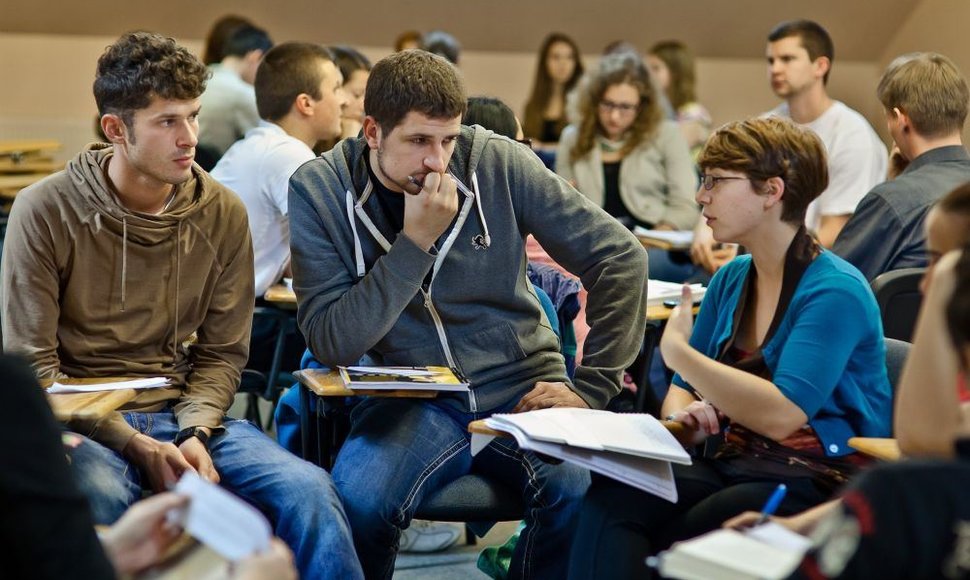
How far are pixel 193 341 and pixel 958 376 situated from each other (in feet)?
5.61

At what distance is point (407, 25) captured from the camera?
8180 mm

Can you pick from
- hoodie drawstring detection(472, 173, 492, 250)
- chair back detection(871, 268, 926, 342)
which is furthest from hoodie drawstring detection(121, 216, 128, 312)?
chair back detection(871, 268, 926, 342)

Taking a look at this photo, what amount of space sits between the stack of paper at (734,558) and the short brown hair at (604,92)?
3667 millimetres

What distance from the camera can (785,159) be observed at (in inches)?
95.0

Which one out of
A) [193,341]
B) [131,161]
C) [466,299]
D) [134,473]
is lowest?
[134,473]

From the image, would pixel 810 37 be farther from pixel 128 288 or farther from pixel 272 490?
pixel 272 490

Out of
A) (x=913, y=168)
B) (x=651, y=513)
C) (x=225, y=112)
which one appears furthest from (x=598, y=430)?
(x=225, y=112)

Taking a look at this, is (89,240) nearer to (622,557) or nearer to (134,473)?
(134,473)

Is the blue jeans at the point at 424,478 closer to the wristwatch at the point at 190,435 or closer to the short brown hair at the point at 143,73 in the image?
the wristwatch at the point at 190,435

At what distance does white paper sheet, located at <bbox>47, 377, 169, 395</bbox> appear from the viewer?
2.29 m

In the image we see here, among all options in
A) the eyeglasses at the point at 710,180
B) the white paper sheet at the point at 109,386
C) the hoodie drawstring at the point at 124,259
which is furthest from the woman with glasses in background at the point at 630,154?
the white paper sheet at the point at 109,386

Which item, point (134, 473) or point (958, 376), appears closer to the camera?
point (958, 376)

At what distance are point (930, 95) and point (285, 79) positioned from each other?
2.03 m

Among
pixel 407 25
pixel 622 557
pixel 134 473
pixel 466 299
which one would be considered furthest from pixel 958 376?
pixel 407 25
